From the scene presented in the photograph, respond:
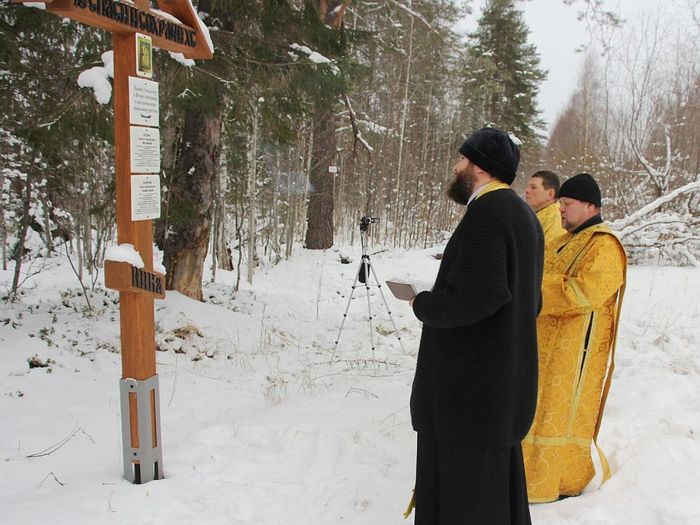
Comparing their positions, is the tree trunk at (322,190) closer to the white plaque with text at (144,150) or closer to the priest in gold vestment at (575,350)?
the white plaque with text at (144,150)

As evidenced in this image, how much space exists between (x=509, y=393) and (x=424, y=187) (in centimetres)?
2183

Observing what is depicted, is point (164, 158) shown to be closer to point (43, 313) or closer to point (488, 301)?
point (43, 313)

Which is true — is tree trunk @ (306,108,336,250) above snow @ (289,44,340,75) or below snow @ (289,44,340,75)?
below

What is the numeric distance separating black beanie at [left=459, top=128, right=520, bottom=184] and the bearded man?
1600 mm

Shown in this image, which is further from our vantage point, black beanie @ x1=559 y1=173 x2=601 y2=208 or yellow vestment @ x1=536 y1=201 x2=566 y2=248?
yellow vestment @ x1=536 y1=201 x2=566 y2=248

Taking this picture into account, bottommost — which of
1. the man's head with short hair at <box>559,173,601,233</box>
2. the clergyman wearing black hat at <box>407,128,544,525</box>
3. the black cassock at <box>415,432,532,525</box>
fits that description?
the black cassock at <box>415,432,532,525</box>

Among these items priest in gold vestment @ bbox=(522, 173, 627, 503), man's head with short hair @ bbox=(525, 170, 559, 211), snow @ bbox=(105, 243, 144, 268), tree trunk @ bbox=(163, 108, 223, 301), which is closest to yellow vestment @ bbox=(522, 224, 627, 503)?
priest in gold vestment @ bbox=(522, 173, 627, 503)

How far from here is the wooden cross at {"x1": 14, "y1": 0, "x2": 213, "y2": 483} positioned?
9.03ft

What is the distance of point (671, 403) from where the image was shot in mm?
4156

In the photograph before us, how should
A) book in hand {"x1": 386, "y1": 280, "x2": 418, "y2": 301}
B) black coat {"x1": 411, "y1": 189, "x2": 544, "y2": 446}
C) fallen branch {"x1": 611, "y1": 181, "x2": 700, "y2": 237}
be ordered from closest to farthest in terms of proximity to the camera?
1. black coat {"x1": 411, "y1": 189, "x2": 544, "y2": 446}
2. book in hand {"x1": 386, "y1": 280, "x2": 418, "y2": 301}
3. fallen branch {"x1": 611, "y1": 181, "x2": 700, "y2": 237}

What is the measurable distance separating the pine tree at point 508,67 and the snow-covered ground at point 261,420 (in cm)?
1551

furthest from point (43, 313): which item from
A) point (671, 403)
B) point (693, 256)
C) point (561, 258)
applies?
point (693, 256)

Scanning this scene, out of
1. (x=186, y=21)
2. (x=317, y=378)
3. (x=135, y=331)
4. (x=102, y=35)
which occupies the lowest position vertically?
(x=317, y=378)

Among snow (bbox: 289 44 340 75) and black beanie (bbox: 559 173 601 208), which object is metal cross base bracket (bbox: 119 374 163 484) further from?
snow (bbox: 289 44 340 75)
